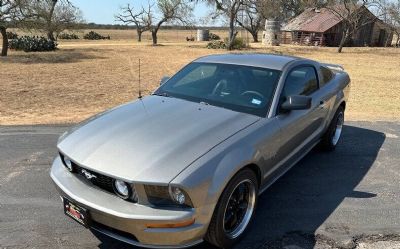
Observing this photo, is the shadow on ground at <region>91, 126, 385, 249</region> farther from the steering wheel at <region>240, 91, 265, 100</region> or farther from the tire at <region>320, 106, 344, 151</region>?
the steering wheel at <region>240, 91, 265, 100</region>

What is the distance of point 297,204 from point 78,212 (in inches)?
89.9

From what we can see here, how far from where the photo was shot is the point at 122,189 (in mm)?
2844

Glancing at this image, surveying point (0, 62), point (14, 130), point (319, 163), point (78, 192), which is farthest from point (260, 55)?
point (0, 62)

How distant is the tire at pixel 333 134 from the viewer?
5.49 meters

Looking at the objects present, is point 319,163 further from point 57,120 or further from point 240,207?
point 57,120

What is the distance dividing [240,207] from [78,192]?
4.45 ft

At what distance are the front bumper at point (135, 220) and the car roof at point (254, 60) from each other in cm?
219

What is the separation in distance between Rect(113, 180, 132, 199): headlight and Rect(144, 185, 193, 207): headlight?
0.52 ft

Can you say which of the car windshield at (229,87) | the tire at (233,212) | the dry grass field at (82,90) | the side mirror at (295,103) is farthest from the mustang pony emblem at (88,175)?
the dry grass field at (82,90)

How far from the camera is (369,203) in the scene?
425 cm

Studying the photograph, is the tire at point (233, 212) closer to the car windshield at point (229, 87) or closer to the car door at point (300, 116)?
the car door at point (300, 116)

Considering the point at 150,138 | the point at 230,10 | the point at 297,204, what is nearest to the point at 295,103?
the point at 297,204

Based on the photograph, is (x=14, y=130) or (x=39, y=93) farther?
(x=39, y=93)

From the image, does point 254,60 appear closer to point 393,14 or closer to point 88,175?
point 88,175
